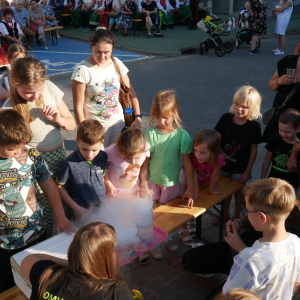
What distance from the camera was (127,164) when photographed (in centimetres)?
297

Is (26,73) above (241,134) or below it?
above

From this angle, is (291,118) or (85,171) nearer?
(85,171)

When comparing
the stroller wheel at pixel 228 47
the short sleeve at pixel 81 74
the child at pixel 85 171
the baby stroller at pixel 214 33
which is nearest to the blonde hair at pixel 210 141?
the child at pixel 85 171

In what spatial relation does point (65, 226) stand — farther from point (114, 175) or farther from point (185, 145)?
point (185, 145)

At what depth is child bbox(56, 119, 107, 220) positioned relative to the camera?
255 centimetres

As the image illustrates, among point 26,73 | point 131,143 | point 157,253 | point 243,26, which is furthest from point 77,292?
point 243,26

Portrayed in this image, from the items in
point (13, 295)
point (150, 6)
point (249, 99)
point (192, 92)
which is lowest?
point (192, 92)

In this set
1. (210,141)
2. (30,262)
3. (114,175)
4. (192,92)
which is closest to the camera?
(30,262)

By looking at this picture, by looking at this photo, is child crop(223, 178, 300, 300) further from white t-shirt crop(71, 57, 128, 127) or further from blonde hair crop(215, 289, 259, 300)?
white t-shirt crop(71, 57, 128, 127)

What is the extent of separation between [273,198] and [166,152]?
1299 millimetres

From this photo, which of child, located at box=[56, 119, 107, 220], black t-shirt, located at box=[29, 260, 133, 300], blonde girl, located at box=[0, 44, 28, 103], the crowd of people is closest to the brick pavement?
the crowd of people

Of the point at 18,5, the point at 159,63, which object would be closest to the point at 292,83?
the point at 159,63

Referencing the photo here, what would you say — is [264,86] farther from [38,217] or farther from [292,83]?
[38,217]

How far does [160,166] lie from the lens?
3.10 m
